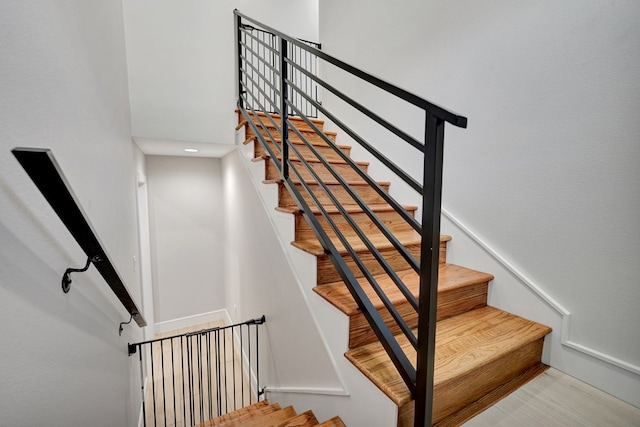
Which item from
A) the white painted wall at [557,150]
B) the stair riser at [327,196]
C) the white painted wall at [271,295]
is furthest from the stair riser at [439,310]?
the stair riser at [327,196]

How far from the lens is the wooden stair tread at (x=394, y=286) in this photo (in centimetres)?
121

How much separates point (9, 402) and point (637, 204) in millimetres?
2006

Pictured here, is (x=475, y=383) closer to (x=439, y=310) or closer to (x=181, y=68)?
(x=439, y=310)

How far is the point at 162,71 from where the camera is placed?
253 centimetres

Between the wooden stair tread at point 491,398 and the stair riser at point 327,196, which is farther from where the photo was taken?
the stair riser at point 327,196

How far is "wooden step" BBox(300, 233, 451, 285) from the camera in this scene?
4.59 ft

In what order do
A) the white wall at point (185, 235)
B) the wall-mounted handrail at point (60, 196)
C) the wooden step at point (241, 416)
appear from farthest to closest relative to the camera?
1. the white wall at point (185, 235)
2. the wooden step at point (241, 416)
3. the wall-mounted handrail at point (60, 196)

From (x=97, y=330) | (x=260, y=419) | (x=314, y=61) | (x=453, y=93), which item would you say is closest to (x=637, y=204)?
(x=453, y=93)

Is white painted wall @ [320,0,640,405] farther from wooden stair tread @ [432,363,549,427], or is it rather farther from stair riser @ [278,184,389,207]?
stair riser @ [278,184,389,207]

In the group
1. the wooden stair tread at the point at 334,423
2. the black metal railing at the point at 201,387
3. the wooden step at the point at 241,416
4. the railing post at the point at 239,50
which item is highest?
the railing post at the point at 239,50

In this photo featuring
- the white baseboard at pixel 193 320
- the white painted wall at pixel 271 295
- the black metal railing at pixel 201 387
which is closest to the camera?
the white painted wall at pixel 271 295

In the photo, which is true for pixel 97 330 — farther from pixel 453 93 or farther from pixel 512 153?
pixel 453 93

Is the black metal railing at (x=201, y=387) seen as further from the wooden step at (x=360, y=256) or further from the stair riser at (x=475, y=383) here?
the stair riser at (x=475, y=383)

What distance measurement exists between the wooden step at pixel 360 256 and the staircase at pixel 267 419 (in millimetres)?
612
